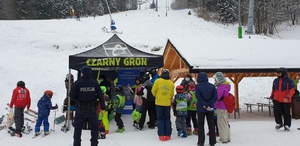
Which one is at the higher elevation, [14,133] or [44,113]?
[44,113]

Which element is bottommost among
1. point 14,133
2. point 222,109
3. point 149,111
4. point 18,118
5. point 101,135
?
point 14,133

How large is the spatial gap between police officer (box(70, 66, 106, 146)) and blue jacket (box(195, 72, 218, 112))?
219 cm

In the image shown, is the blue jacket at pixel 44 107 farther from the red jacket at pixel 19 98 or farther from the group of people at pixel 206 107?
the group of people at pixel 206 107

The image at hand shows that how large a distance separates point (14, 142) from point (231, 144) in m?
5.53

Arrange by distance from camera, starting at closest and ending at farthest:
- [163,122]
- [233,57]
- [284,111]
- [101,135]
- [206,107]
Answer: [206,107], [163,122], [101,135], [284,111], [233,57]

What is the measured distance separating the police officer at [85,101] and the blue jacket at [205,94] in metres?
2.19

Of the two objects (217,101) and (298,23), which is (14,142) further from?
(298,23)

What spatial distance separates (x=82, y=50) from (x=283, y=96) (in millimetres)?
19426

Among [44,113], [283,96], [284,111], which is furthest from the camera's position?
[44,113]

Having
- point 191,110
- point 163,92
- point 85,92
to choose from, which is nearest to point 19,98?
point 85,92

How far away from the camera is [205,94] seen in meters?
6.56

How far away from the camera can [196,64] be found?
10.3 meters

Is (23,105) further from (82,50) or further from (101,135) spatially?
(82,50)

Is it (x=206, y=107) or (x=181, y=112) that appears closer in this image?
(x=206, y=107)
